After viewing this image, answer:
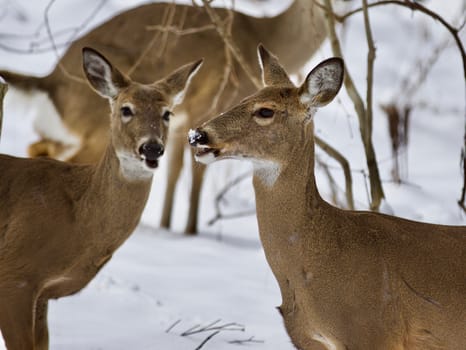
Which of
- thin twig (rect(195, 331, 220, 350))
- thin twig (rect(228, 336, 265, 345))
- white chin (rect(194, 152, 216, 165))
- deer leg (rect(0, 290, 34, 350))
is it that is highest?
white chin (rect(194, 152, 216, 165))

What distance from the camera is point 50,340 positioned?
5.58 meters

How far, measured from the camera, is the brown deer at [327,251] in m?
4.23

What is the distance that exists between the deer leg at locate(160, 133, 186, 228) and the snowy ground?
0.83 ft

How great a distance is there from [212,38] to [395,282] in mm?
5211

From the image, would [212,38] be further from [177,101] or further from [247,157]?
[247,157]

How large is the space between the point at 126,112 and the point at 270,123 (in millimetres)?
1274

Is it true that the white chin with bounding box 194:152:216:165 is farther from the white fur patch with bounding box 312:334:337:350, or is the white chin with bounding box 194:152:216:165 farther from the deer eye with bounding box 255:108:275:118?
the white fur patch with bounding box 312:334:337:350

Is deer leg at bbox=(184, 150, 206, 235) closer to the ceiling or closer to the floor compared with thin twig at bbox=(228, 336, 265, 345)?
closer to the ceiling


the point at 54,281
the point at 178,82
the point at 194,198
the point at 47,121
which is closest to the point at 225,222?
the point at 194,198

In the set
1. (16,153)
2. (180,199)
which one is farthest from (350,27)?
(16,153)

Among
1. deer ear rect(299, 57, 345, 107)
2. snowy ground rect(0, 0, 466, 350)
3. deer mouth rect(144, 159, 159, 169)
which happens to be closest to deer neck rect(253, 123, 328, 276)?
deer ear rect(299, 57, 345, 107)

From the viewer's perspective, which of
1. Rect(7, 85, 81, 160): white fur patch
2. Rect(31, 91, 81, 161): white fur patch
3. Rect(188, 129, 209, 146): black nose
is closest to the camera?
Rect(188, 129, 209, 146): black nose

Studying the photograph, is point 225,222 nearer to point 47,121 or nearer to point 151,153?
point 47,121

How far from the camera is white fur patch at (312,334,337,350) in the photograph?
4.26 m
